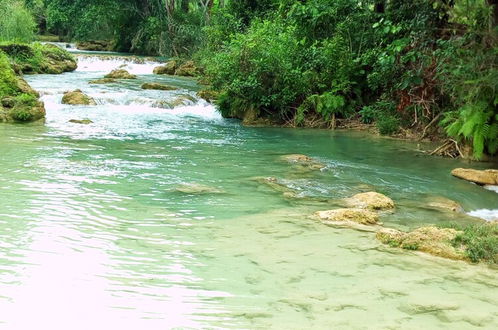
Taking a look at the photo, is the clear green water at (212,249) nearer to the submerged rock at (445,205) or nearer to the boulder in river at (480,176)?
the submerged rock at (445,205)

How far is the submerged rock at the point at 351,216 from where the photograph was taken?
21.1 feet

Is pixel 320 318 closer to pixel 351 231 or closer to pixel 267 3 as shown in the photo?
pixel 351 231

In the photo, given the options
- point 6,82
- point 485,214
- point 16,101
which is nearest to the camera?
point 485,214

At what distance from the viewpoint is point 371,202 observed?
7.15 m

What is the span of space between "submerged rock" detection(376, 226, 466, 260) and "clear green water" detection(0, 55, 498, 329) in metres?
0.14

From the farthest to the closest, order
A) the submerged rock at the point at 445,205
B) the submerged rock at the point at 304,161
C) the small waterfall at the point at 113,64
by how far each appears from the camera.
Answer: the small waterfall at the point at 113,64, the submerged rock at the point at 304,161, the submerged rock at the point at 445,205

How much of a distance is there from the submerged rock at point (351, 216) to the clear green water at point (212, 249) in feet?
0.71

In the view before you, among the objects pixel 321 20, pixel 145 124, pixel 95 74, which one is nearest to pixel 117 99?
pixel 145 124

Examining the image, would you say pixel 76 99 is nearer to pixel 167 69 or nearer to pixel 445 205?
pixel 167 69

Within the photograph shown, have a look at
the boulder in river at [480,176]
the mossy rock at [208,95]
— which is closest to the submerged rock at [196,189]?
the boulder in river at [480,176]

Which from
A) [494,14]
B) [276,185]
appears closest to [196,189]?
[276,185]

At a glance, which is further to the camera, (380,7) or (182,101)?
(182,101)

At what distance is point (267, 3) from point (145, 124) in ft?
31.1

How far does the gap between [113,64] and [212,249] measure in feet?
90.1
